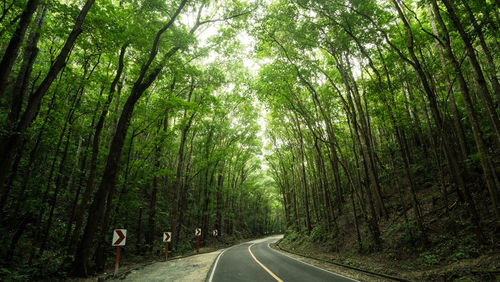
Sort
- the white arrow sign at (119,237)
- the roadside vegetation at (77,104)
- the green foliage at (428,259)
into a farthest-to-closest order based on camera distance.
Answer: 1. the white arrow sign at (119,237)
2. the green foliage at (428,259)
3. the roadside vegetation at (77,104)

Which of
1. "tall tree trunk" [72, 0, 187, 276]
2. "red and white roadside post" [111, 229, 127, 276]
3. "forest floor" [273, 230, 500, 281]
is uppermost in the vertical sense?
"tall tree trunk" [72, 0, 187, 276]

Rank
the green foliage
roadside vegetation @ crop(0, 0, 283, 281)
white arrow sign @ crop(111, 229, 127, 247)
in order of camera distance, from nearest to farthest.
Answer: roadside vegetation @ crop(0, 0, 283, 281) → the green foliage → white arrow sign @ crop(111, 229, 127, 247)

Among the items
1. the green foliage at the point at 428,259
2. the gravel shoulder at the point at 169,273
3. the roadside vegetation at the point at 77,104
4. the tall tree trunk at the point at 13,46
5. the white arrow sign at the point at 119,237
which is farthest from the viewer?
the white arrow sign at the point at 119,237

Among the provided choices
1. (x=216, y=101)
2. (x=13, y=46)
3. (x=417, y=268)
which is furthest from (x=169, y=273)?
(x=216, y=101)

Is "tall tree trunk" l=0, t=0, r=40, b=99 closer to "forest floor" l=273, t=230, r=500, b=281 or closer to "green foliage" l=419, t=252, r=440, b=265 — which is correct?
"forest floor" l=273, t=230, r=500, b=281

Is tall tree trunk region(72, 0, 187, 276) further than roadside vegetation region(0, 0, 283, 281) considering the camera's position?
Yes

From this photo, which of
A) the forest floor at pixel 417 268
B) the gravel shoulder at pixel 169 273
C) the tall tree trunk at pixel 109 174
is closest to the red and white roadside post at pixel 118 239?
the gravel shoulder at pixel 169 273

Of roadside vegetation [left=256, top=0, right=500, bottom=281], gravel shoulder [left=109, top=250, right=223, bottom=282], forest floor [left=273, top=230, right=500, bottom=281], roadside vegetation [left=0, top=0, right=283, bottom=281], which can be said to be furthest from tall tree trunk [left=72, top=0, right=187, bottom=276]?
forest floor [left=273, top=230, right=500, bottom=281]

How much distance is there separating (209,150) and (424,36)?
59.6 feet

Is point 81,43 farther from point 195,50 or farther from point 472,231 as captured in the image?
point 472,231

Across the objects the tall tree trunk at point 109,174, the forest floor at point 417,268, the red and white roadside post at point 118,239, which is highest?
the tall tree trunk at point 109,174

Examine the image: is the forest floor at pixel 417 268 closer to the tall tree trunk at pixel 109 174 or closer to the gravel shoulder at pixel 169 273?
the gravel shoulder at pixel 169 273

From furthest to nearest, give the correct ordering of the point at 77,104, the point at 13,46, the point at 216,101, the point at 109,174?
the point at 216,101 → the point at 77,104 → the point at 109,174 → the point at 13,46

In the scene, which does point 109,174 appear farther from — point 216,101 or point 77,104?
point 216,101
